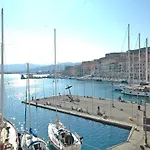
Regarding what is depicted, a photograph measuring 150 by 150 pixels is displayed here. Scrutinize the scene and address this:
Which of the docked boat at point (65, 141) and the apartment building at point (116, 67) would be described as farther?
the apartment building at point (116, 67)

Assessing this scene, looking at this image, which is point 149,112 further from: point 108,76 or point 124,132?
point 108,76

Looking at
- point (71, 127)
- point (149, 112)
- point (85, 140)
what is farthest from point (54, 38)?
point (149, 112)

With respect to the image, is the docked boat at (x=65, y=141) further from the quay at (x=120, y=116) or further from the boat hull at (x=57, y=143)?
the quay at (x=120, y=116)

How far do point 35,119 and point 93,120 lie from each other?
27.3 ft

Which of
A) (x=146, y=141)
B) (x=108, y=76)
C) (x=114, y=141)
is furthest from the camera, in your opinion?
(x=108, y=76)

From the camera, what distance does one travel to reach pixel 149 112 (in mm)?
29656

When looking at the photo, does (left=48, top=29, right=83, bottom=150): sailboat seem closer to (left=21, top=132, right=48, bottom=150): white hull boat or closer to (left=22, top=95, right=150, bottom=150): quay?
(left=21, top=132, right=48, bottom=150): white hull boat

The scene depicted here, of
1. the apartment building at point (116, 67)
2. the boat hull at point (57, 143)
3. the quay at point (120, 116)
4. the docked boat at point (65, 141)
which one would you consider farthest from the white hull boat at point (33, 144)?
the apartment building at point (116, 67)

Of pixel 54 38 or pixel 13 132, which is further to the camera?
pixel 54 38

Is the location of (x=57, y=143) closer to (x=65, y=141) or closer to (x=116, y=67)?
(x=65, y=141)

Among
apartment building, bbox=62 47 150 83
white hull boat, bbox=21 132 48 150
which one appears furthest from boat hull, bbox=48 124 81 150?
apartment building, bbox=62 47 150 83

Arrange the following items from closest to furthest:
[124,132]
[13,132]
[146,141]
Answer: [146,141], [13,132], [124,132]

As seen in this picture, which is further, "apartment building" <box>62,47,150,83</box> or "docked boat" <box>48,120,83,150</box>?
"apartment building" <box>62,47,150,83</box>

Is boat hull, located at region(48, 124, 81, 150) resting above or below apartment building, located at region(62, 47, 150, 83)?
below
